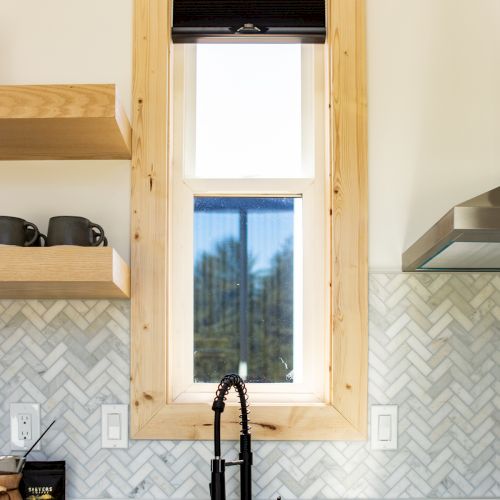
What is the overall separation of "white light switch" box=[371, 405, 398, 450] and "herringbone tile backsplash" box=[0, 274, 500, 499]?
0.02 m

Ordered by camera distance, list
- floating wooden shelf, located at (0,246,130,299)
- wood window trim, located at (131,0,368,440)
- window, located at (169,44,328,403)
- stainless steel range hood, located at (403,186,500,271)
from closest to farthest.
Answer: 1. stainless steel range hood, located at (403,186,500,271)
2. floating wooden shelf, located at (0,246,130,299)
3. wood window trim, located at (131,0,368,440)
4. window, located at (169,44,328,403)

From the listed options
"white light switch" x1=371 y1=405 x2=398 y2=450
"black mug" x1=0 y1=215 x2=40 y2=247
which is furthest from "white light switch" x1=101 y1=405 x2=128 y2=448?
"white light switch" x1=371 y1=405 x2=398 y2=450

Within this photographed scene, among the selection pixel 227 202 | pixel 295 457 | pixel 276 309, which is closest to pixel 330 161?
pixel 227 202

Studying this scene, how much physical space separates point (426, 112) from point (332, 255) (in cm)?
51

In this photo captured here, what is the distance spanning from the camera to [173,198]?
2186 mm

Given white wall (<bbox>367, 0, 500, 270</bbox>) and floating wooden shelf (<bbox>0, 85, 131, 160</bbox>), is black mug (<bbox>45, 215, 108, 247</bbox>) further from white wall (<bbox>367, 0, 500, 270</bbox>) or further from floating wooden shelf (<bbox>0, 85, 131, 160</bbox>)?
white wall (<bbox>367, 0, 500, 270</bbox>)

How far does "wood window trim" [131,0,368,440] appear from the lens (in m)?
2.04

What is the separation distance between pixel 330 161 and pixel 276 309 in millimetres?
472

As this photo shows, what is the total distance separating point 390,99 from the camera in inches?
84.5

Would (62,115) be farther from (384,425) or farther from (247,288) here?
(384,425)

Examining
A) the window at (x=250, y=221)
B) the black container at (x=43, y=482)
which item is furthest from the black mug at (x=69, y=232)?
the black container at (x=43, y=482)

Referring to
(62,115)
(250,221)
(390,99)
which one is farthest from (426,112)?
(62,115)

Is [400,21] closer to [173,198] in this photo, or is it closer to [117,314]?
[173,198]

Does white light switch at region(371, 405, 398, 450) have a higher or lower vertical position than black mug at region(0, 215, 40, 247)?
lower
